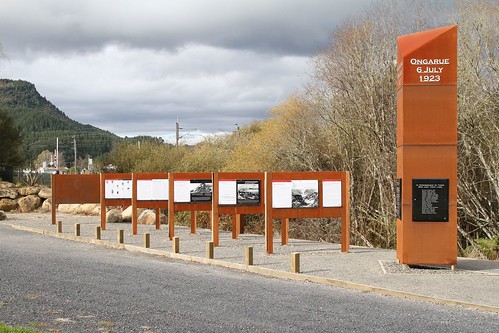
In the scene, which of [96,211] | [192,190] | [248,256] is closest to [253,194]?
[192,190]

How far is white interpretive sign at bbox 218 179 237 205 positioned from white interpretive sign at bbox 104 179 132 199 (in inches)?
224

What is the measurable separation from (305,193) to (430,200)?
3.96 meters

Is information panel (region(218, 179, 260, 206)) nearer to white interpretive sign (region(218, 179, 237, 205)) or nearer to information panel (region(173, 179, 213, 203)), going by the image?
white interpretive sign (region(218, 179, 237, 205))

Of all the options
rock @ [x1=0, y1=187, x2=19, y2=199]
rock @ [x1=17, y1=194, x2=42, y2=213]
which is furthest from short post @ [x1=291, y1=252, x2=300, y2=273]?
rock @ [x1=0, y1=187, x2=19, y2=199]

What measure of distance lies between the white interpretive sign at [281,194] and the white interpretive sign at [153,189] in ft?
18.9

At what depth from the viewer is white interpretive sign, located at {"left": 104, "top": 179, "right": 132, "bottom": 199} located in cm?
2228

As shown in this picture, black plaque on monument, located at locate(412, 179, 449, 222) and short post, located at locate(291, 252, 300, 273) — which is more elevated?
black plaque on monument, located at locate(412, 179, 449, 222)

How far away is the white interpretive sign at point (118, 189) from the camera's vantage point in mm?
22281

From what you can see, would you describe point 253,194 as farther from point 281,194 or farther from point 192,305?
point 192,305

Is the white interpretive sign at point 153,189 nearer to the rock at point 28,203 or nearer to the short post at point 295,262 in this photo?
the short post at point 295,262

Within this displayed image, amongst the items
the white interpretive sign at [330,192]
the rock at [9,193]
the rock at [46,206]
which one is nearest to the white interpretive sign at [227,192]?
the white interpretive sign at [330,192]

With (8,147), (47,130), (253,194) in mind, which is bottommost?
(253,194)

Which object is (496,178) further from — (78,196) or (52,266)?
(78,196)

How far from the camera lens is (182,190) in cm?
1958
